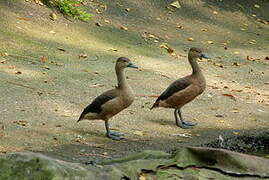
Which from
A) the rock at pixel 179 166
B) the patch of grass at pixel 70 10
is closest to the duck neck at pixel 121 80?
the rock at pixel 179 166

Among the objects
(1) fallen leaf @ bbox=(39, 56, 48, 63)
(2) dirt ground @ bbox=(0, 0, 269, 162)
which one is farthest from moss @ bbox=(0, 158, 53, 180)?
(1) fallen leaf @ bbox=(39, 56, 48, 63)

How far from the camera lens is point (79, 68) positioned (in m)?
10.3

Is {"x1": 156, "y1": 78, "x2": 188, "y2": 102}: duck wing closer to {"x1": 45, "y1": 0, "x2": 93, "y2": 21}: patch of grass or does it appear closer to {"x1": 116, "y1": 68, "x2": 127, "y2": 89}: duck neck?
{"x1": 116, "y1": 68, "x2": 127, "y2": 89}: duck neck

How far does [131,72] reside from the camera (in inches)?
414

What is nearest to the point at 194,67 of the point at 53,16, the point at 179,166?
the point at 53,16

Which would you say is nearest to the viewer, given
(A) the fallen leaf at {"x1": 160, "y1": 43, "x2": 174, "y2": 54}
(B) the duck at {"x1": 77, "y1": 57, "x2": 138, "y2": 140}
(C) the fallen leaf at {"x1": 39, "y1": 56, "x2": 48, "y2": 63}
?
(B) the duck at {"x1": 77, "y1": 57, "x2": 138, "y2": 140}

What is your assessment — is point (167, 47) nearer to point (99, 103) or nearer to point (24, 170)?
point (99, 103)

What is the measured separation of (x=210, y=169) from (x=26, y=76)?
707 centimetres

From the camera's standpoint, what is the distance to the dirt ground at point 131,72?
6.93 metres

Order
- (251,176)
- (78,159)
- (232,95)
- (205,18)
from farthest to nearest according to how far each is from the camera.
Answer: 1. (205,18)
2. (232,95)
3. (78,159)
4. (251,176)

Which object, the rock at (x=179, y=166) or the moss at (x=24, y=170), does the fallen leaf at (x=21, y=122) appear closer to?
the rock at (x=179, y=166)

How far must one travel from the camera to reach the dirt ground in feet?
22.7

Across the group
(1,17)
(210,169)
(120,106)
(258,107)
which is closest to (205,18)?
(1,17)

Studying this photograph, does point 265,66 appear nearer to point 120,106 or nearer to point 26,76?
point 26,76
